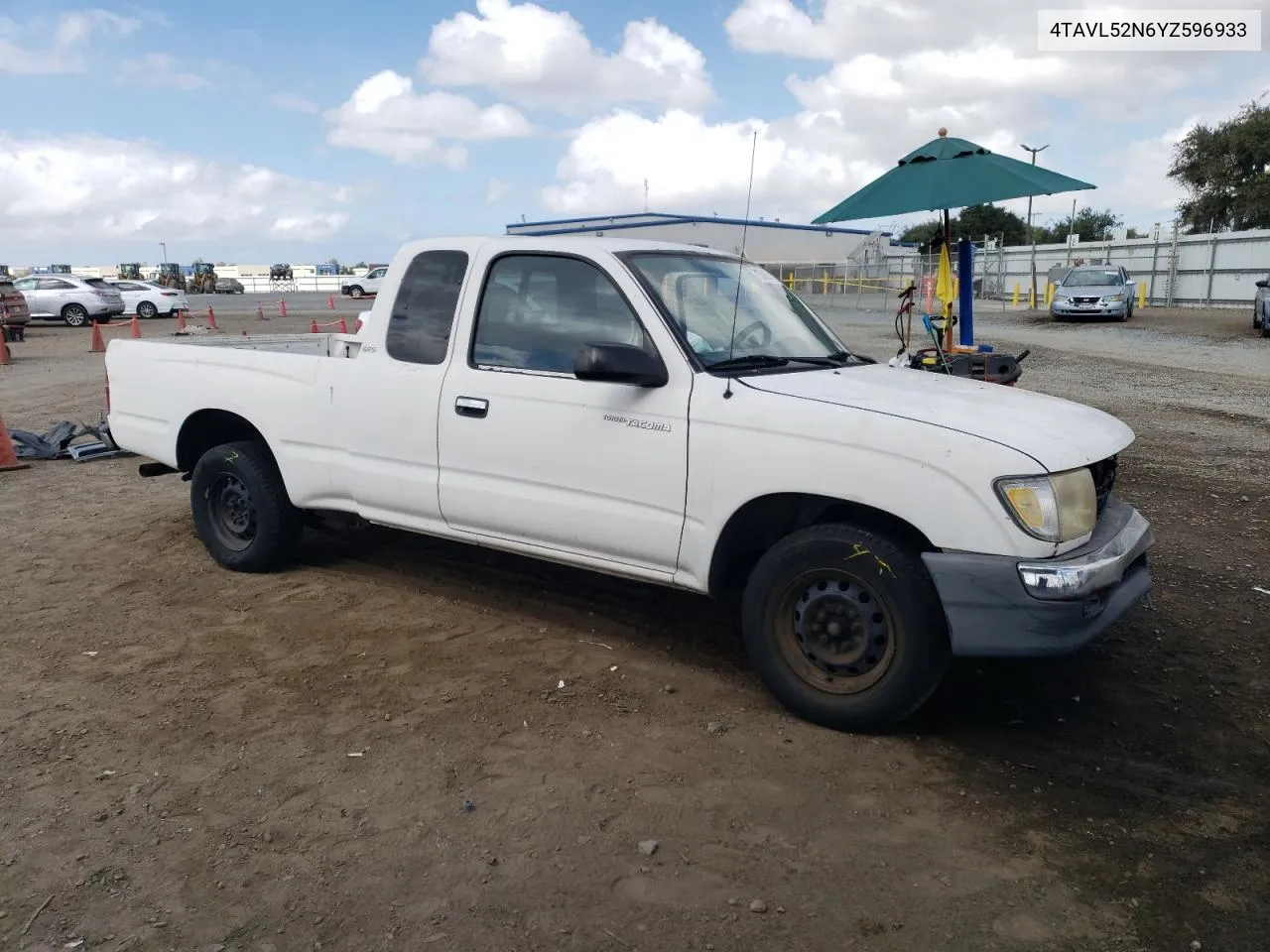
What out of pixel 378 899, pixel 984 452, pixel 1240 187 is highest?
pixel 1240 187

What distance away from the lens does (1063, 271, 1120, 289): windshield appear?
2822 cm

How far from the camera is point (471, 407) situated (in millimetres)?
4559

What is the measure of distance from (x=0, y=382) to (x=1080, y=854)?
657 inches

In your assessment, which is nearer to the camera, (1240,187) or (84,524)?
(84,524)

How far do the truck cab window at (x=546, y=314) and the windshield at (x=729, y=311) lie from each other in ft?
0.65

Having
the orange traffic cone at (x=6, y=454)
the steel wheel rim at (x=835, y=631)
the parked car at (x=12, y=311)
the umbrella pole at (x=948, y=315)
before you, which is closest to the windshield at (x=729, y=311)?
→ the steel wheel rim at (x=835, y=631)

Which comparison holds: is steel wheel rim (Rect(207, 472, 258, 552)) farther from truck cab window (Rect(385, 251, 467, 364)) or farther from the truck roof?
the truck roof

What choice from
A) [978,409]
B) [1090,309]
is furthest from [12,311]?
[1090,309]

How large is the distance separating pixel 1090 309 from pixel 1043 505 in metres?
26.6

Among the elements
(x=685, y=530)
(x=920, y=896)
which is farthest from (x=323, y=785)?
(x=920, y=896)

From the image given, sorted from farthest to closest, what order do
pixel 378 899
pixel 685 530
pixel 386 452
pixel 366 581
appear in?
pixel 366 581, pixel 386 452, pixel 685 530, pixel 378 899

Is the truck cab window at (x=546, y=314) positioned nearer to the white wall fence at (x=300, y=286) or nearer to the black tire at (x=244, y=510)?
the black tire at (x=244, y=510)

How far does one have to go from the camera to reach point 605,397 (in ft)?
13.8

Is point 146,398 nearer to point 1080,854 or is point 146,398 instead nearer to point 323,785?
point 323,785
